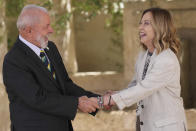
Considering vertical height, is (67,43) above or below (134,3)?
below

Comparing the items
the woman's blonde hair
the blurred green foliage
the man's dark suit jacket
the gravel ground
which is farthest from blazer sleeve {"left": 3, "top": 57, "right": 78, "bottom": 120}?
the blurred green foliage

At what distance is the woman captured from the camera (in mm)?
3221

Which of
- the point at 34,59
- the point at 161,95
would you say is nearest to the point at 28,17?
the point at 34,59

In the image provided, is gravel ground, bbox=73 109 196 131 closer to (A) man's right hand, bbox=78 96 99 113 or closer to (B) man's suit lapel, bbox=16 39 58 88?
(A) man's right hand, bbox=78 96 99 113

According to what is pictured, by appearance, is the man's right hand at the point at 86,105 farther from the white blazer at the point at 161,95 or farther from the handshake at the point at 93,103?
the white blazer at the point at 161,95

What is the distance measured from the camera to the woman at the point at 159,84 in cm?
322

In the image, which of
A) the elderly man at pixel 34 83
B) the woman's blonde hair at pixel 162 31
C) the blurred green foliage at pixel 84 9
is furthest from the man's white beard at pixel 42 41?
the blurred green foliage at pixel 84 9

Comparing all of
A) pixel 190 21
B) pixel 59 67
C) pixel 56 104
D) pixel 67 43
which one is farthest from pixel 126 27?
pixel 56 104

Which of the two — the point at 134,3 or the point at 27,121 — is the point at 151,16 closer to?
the point at 27,121

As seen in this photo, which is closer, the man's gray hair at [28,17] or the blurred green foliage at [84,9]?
the man's gray hair at [28,17]

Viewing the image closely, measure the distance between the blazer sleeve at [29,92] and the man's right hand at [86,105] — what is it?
0.24 meters

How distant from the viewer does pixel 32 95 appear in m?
3.05

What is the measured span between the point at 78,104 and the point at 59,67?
0.43 m

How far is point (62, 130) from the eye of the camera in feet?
10.8
